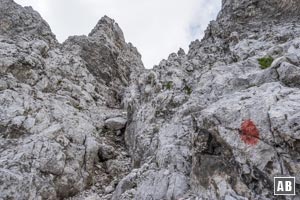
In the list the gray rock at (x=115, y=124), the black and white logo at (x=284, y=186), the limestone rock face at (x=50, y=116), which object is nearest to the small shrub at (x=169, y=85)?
the gray rock at (x=115, y=124)

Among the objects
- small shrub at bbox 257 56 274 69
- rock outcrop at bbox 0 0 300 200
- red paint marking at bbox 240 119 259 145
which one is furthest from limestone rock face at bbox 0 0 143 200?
small shrub at bbox 257 56 274 69

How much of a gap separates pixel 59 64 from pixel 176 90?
13.5 meters

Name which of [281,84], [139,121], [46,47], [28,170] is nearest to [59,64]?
[46,47]

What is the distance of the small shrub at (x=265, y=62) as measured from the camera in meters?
16.7

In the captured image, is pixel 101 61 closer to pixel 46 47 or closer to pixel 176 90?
pixel 46 47

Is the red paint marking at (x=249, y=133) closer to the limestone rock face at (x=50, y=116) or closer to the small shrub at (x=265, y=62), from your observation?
the small shrub at (x=265, y=62)

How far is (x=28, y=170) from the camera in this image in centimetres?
1556

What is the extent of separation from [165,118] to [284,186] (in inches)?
411

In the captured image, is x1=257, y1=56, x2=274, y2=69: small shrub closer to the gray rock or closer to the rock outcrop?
the rock outcrop

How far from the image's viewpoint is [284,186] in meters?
9.65

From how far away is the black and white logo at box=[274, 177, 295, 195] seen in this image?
9516 mm

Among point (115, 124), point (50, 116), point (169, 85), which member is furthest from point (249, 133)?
point (115, 124)

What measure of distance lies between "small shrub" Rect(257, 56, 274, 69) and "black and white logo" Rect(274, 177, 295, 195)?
848 centimetres

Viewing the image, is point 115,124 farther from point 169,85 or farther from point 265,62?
point 265,62
